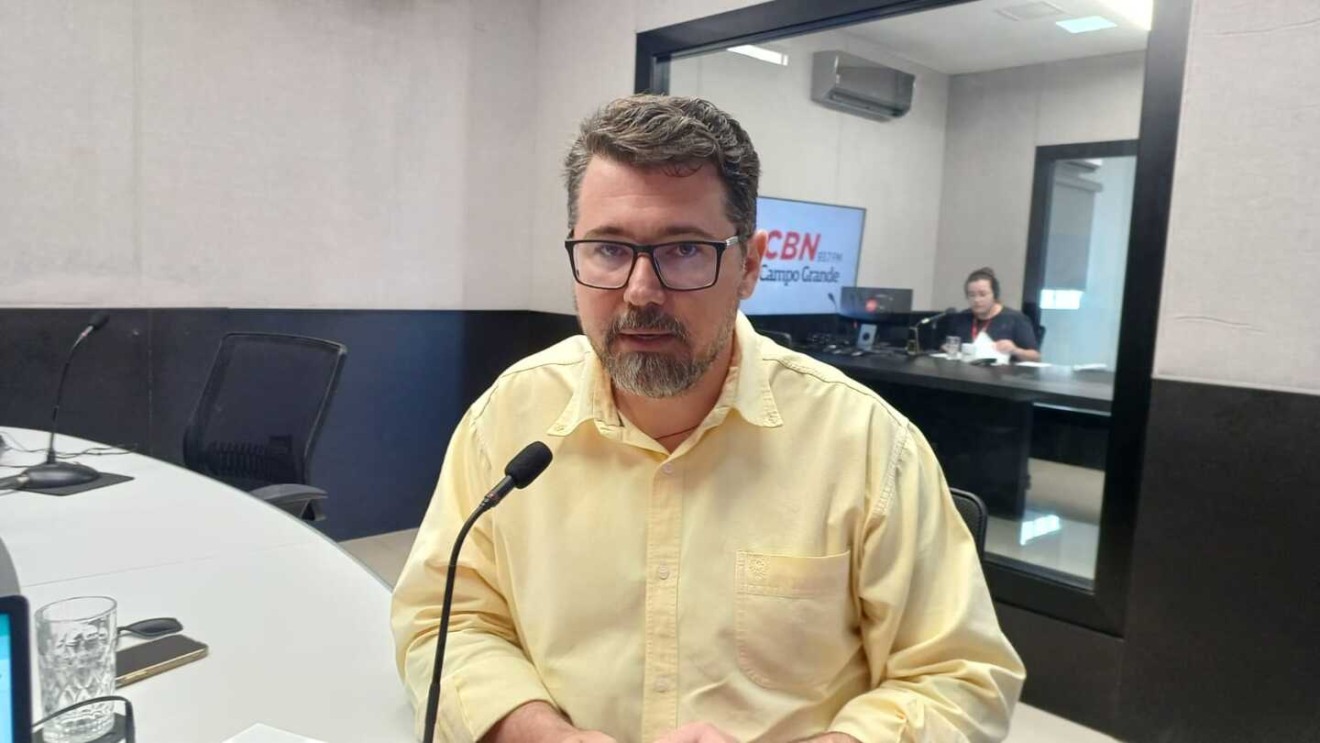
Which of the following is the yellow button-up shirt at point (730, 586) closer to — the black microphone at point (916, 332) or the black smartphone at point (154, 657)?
the black smartphone at point (154, 657)

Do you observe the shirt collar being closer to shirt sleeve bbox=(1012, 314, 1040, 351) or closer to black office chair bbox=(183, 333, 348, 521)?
black office chair bbox=(183, 333, 348, 521)

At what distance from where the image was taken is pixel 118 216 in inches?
125

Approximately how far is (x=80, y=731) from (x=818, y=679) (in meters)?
0.88

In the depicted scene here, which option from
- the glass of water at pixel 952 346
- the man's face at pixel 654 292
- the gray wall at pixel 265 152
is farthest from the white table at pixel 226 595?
the glass of water at pixel 952 346

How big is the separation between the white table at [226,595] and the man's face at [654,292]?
55cm

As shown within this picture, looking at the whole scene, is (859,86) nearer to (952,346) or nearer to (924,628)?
(952,346)

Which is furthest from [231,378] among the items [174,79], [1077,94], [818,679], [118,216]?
[1077,94]

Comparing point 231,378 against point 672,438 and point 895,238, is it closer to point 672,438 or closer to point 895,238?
point 672,438

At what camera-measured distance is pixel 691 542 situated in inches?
43.2

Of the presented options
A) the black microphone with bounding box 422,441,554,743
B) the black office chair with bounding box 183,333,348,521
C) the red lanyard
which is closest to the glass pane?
the red lanyard

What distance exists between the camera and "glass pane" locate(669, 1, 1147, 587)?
4180 millimetres

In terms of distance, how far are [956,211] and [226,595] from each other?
6.44 m

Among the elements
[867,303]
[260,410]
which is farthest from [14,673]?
[867,303]

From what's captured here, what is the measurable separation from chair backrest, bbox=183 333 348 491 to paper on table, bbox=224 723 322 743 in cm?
151
